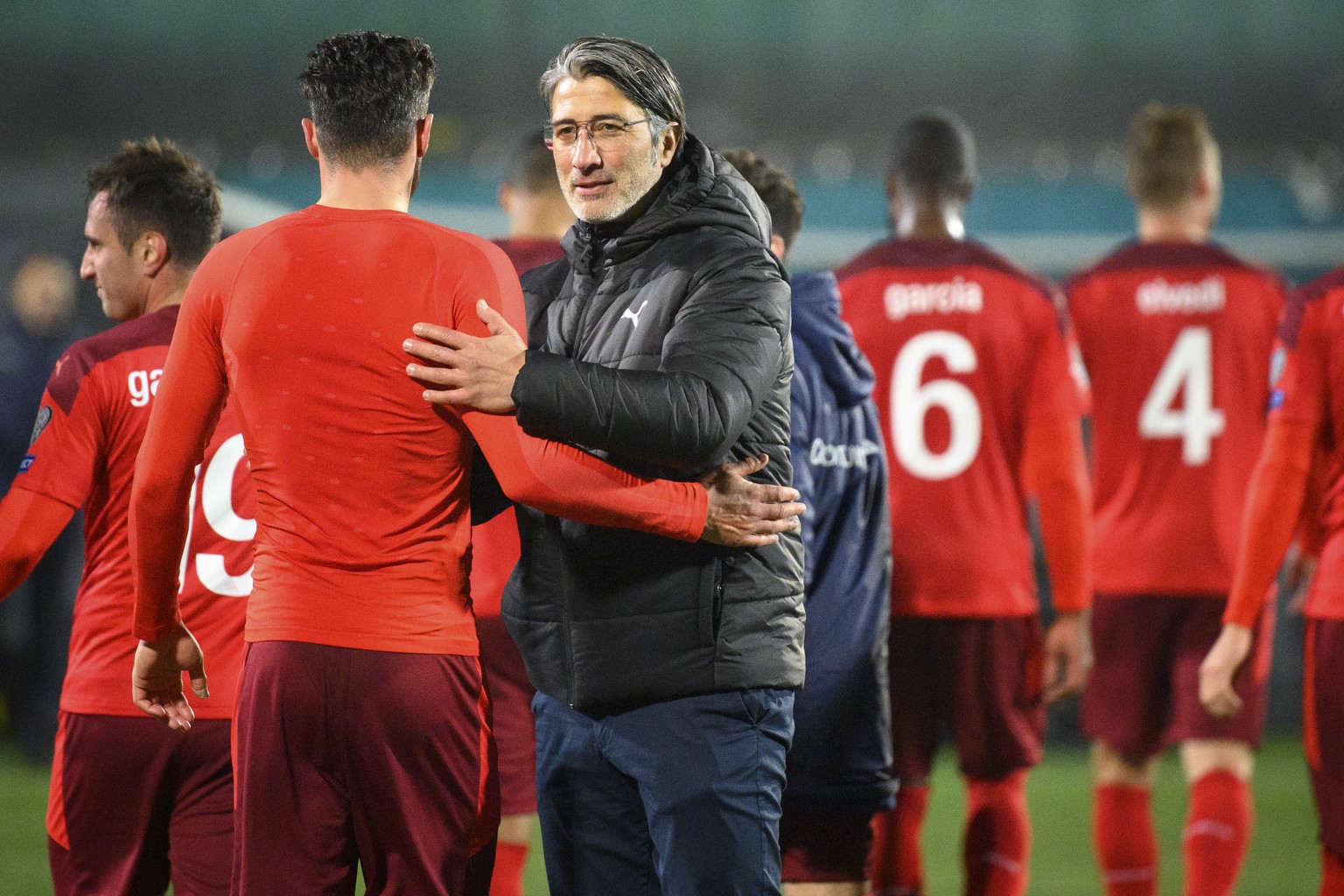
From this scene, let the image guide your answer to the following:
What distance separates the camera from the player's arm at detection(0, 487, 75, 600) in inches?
105

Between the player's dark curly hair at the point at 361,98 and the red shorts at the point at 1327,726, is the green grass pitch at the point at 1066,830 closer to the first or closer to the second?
the red shorts at the point at 1327,726

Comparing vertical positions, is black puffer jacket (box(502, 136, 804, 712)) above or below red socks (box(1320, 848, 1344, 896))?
above

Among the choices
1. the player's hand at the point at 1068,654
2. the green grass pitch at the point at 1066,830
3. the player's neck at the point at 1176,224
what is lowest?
the green grass pitch at the point at 1066,830

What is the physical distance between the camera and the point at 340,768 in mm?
2105

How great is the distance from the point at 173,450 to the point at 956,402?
7.64 ft

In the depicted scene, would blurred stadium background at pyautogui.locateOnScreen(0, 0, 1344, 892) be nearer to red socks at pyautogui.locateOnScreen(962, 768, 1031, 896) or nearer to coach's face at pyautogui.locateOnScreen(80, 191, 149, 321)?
red socks at pyautogui.locateOnScreen(962, 768, 1031, 896)

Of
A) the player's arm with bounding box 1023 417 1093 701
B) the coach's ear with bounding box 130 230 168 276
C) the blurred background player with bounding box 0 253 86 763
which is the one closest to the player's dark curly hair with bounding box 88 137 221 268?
the coach's ear with bounding box 130 230 168 276

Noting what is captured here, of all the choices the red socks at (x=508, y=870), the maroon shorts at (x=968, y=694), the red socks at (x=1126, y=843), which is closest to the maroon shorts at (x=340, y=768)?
the red socks at (x=508, y=870)

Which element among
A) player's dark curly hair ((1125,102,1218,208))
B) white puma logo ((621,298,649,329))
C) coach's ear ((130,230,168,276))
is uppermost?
player's dark curly hair ((1125,102,1218,208))

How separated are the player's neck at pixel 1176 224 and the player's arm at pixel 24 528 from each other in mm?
3360

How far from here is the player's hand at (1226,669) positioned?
324 centimetres

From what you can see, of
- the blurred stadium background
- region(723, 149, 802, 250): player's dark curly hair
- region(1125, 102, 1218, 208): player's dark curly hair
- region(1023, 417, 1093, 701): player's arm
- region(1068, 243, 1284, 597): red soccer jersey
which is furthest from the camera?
the blurred stadium background

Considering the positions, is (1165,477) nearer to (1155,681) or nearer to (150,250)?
(1155,681)

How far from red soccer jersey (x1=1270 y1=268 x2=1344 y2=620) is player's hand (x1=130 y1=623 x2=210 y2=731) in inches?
84.4
